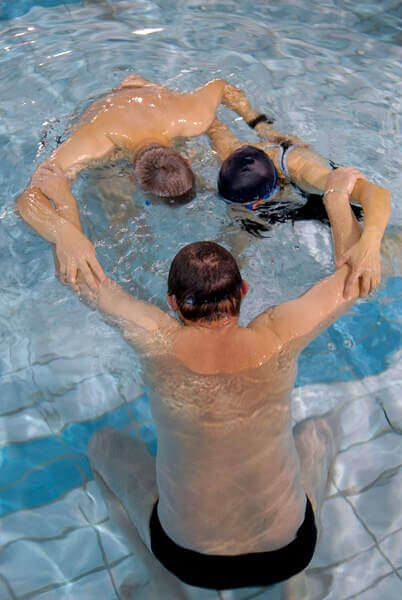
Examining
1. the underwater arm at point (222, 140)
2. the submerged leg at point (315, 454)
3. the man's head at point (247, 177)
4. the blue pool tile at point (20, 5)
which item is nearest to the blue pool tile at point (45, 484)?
the submerged leg at point (315, 454)

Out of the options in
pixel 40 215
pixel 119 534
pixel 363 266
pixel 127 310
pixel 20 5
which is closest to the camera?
pixel 127 310

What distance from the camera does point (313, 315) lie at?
213 cm

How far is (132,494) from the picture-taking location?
2.44 metres

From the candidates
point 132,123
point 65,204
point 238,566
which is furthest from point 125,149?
point 238,566

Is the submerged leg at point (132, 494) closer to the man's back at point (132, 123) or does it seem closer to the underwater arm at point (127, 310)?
the underwater arm at point (127, 310)

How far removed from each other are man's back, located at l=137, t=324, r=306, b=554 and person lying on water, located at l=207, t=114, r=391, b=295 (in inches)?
25.6

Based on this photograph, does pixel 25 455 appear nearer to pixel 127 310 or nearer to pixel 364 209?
pixel 127 310

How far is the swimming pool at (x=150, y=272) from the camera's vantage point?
2.66 meters

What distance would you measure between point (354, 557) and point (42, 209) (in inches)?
90.8

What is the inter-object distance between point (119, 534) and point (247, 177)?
6.32 feet

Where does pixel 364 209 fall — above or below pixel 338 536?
above

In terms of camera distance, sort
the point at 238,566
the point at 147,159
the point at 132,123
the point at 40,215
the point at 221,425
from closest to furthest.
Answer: the point at 221,425, the point at 238,566, the point at 40,215, the point at 147,159, the point at 132,123

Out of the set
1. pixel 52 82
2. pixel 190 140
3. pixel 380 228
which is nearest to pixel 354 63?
pixel 190 140

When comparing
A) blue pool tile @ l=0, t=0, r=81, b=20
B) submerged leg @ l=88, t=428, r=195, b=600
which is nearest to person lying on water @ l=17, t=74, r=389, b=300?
submerged leg @ l=88, t=428, r=195, b=600
